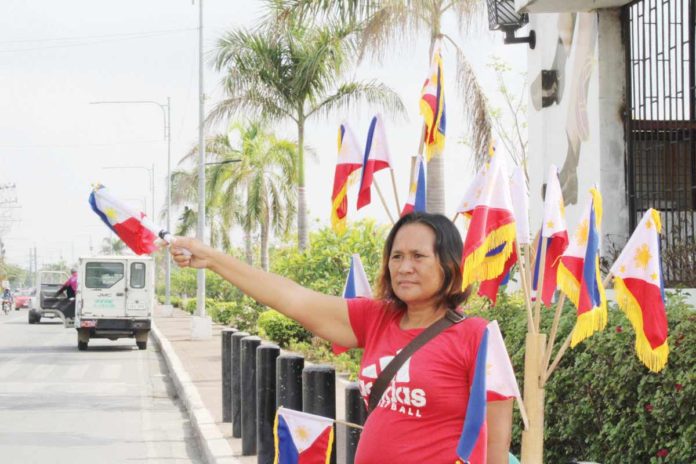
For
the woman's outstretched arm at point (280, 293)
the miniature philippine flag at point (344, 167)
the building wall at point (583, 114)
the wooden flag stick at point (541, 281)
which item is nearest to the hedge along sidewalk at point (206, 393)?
the miniature philippine flag at point (344, 167)

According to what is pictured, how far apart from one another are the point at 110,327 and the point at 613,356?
21.0 metres

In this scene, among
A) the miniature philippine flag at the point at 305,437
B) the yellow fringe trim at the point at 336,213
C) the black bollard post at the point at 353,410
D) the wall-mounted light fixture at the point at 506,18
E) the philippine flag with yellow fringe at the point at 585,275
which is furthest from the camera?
the wall-mounted light fixture at the point at 506,18

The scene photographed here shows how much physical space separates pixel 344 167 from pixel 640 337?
2157 mm

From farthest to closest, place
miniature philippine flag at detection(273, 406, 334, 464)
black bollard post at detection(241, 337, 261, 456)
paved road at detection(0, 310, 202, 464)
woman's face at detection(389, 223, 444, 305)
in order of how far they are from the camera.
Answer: paved road at detection(0, 310, 202, 464) < black bollard post at detection(241, 337, 261, 456) < miniature philippine flag at detection(273, 406, 334, 464) < woman's face at detection(389, 223, 444, 305)

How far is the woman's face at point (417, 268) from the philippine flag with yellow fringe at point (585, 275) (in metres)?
1.29

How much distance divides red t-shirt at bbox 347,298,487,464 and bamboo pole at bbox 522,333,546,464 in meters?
1.64

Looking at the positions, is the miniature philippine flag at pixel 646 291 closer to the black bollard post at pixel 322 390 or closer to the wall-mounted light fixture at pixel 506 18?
the black bollard post at pixel 322 390

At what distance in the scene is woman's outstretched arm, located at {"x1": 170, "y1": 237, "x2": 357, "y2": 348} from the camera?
371 centimetres

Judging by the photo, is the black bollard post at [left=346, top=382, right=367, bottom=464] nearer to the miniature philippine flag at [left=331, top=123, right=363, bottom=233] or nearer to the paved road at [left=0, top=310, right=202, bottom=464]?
the miniature philippine flag at [left=331, top=123, right=363, bottom=233]

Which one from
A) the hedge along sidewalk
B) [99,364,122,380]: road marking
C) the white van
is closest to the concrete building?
the hedge along sidewalk

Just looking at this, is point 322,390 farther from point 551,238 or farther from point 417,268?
point 417,268

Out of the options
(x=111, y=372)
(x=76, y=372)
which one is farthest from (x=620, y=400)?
(x=76, y=372)

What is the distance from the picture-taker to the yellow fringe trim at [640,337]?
4371mm

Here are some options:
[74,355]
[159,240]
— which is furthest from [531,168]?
[74,355]
